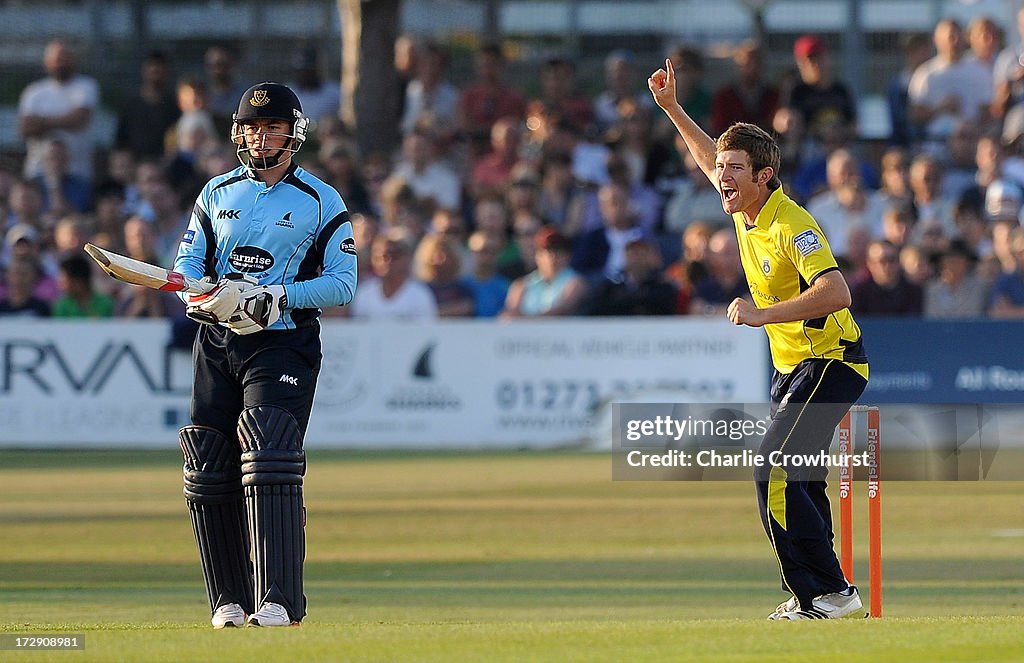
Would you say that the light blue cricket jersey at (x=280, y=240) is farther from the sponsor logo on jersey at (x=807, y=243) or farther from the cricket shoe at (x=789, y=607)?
the cricket shoe at (x=789, y=607)

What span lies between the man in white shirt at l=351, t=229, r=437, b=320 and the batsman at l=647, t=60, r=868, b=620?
1024cm

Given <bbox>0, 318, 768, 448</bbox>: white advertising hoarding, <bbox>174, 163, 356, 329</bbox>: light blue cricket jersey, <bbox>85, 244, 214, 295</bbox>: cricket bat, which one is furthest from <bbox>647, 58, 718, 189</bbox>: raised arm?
<bbox>0, 318, 768, 448</bbox>: white advertising hoarding

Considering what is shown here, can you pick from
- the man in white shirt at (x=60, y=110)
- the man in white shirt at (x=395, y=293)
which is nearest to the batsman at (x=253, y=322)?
the man in white shirt at (x=395, y=293)

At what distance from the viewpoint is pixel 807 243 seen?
25.3 feet

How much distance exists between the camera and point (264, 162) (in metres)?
7.75

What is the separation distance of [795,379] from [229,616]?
266 centimetres

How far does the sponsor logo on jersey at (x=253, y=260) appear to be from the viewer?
304 inches

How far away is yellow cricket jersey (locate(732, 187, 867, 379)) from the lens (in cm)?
773

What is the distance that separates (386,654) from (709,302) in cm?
1175

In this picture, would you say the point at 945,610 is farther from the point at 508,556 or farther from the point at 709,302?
the point at 709,302

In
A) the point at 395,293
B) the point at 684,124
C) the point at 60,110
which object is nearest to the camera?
the point at 684,124

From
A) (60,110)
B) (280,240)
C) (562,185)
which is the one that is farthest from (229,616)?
(60,110)

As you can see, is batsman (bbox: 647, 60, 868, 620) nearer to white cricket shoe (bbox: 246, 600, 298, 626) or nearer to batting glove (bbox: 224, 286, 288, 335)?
batting glove (bbox: 224, 286, 288, 335)

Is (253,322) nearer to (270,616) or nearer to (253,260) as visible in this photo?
(253,260)
